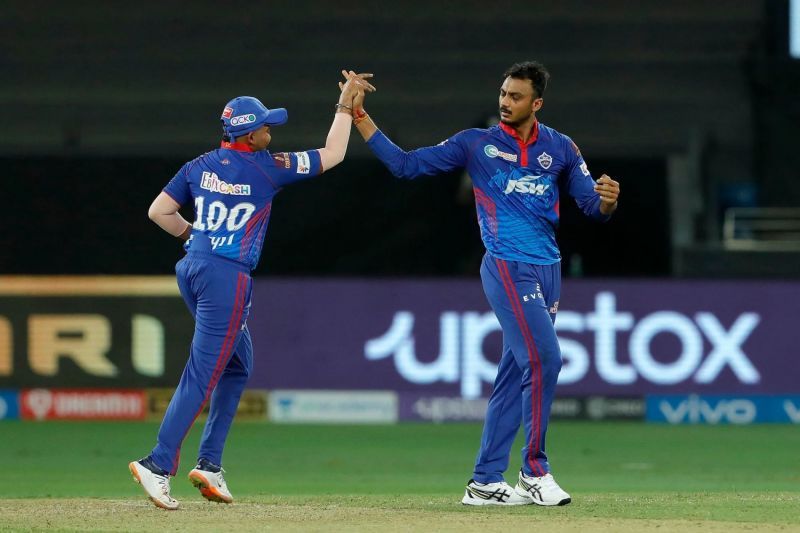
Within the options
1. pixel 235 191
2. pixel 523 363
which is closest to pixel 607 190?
pixel 523 363

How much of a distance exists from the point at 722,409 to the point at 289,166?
725cm

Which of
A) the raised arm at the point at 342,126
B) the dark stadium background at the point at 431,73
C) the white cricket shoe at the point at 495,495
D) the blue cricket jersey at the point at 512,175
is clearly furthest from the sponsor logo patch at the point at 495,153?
the dark stadium background at the point at 431,73

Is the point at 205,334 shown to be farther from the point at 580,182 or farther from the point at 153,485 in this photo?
the point at 580,182

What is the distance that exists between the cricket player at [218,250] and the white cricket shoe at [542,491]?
1.30 meters

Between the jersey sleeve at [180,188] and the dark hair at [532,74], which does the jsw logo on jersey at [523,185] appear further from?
the jersey sleeve at [180,188]

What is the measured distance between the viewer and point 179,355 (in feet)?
41.2

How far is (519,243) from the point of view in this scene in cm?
628

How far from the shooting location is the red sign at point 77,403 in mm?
12625

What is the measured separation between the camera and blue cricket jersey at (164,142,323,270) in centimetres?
618

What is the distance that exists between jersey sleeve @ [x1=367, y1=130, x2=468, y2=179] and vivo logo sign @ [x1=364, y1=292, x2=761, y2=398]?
6.04 m

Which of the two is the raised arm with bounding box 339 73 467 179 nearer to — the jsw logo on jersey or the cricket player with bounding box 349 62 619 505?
the cricket player with bounding box 349 62 619 505

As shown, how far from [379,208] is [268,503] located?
727 cm

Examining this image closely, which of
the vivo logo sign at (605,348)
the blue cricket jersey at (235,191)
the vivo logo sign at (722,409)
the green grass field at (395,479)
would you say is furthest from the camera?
the vivo logo sign at (722,409)

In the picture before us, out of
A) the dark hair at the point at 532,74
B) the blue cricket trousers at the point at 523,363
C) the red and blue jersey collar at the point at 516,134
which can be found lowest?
the blue cricket trousers at the point at 523,363
